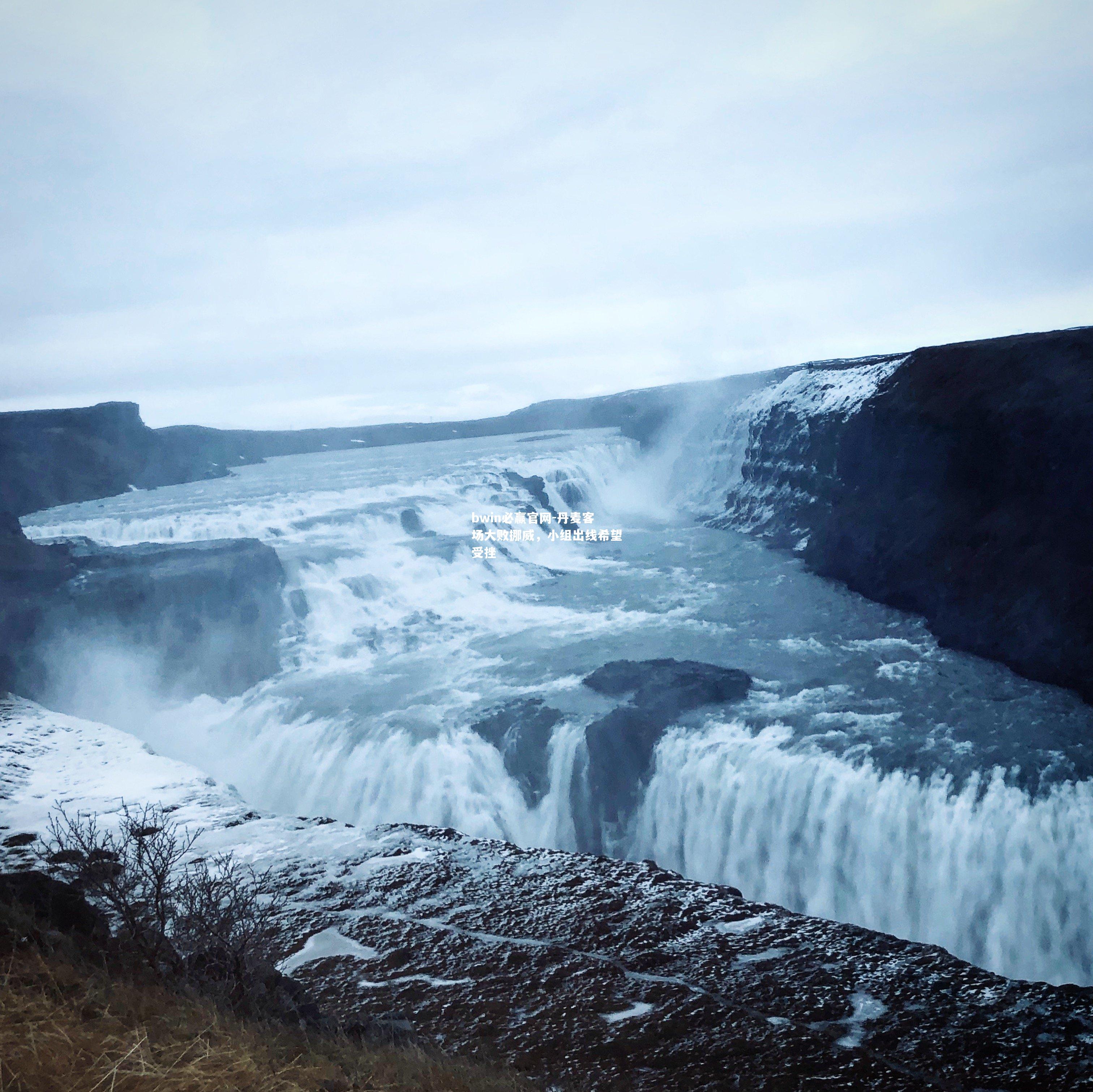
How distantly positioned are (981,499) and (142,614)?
18.2 metres

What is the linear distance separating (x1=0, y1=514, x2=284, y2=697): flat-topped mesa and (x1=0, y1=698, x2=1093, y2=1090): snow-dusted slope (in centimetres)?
817

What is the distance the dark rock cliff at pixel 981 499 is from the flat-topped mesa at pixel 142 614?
1437 centimetres

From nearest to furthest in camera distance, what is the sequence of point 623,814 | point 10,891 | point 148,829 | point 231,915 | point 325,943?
1. point 231,915
2. point 10,891
3. point 325,943
4. point 148,829
5. point 623,814

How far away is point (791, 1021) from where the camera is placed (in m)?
5.08

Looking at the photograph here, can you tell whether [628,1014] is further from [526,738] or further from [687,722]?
[526,738]

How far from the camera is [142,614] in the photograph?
1659 centimetres

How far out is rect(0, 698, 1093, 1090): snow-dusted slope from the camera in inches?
186

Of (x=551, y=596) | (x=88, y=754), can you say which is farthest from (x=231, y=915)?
(x=551, y=596)

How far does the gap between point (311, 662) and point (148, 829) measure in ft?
30.2

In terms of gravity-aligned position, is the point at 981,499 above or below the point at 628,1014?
above

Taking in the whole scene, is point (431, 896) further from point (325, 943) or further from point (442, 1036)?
point (442, 1036)

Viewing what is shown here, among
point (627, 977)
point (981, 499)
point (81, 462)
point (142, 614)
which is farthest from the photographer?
point (81, 462)

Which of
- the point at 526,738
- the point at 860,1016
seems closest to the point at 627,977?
the point at 860,1016

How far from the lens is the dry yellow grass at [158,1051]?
2.99m
